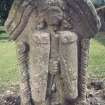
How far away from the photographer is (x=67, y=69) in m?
5.82

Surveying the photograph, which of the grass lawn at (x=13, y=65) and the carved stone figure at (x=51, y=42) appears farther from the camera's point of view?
the grass lawn at (x=13, y=65)

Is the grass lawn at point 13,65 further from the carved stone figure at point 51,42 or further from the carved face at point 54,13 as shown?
the carved face at point 54,13

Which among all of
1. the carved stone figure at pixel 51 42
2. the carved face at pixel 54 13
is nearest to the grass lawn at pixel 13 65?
the carved stone figure at pixel 51 42

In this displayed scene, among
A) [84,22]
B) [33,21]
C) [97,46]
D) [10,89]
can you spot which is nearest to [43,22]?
[33,21]

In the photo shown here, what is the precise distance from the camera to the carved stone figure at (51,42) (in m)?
5.67

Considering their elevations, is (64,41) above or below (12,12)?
below

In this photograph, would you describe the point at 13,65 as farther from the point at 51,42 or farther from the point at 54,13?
the point at 54,13

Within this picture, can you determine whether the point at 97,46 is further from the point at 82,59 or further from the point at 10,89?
the point at 82,59

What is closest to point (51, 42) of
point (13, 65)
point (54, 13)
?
point (54, 13)

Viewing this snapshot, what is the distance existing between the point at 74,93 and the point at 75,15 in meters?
1.17

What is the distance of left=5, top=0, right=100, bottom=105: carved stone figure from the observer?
5.67 metres

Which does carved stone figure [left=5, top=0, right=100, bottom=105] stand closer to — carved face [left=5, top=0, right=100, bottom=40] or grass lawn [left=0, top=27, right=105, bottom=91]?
carved face [left=5, top=0, right=100, bottom=40]

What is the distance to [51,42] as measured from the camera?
19.0ft

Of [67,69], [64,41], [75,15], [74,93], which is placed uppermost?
[75,15]
